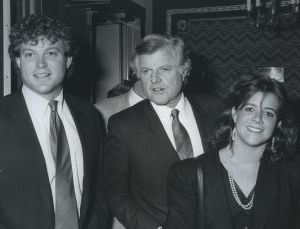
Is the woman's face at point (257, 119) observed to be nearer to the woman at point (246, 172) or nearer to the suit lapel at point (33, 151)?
the woman at point (246, 172)

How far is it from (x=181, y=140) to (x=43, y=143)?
0.74 m

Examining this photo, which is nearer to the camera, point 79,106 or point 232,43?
point 79,106

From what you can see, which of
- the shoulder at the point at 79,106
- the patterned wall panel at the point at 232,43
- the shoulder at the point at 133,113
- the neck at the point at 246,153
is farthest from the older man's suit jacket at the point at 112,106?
the patterned wall panel at the point at 232,43

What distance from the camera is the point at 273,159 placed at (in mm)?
2125

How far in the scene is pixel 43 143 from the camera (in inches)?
77.3

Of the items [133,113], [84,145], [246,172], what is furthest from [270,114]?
[84,145]

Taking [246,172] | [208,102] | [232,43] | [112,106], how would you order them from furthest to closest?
[232,43]
[112,106]
[208,102]
[246,172]

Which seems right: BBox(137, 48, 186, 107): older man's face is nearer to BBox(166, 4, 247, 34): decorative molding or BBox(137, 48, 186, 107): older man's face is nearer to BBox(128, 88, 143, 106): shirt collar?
BBox(128, 88, 143, 106): shirt collar

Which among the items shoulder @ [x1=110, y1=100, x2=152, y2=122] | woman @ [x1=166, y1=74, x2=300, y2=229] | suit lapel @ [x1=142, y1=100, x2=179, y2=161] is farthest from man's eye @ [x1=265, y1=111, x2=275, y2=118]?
shoulder @ [x1=110, y1=100, x2=152, y2=122]

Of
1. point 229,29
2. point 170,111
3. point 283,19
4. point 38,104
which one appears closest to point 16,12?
point 38,104

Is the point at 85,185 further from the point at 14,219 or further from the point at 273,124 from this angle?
the point at 273,124

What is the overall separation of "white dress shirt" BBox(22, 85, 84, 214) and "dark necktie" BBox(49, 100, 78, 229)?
0.10ft

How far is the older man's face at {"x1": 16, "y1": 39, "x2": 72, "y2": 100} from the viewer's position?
77.3 inches

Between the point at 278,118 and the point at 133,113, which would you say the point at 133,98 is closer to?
the point at 133,113
